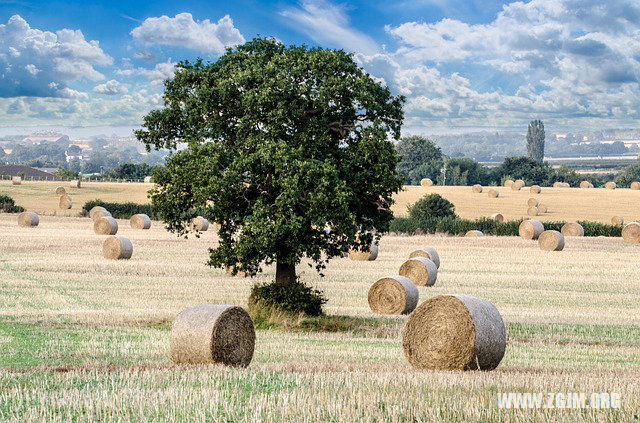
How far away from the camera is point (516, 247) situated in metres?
59.5

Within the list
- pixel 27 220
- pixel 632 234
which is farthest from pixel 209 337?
pixel 27 220

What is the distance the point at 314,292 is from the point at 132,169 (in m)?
143

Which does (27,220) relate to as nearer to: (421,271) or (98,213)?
(98,213)

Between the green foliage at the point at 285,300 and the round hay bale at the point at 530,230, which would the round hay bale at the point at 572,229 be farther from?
the green foliage at the point at 285,300

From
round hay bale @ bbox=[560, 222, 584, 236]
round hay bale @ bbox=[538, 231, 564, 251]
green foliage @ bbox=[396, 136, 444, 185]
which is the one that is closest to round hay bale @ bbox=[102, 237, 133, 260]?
round hay bale @ bbox=[538, 231, 564, 251]

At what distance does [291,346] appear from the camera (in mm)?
20797

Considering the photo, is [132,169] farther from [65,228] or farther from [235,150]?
[235,150]

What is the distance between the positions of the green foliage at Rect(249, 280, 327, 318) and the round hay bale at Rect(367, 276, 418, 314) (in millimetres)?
3055

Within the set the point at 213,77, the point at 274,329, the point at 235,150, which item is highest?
the point at 213,77

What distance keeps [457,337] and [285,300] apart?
34.0ft

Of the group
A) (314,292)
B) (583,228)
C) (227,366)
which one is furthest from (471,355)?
(583,228)

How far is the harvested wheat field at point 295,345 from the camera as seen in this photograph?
11.8 meters

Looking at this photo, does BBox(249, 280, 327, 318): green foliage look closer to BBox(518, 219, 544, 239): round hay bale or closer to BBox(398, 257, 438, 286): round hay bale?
BBox(398, 257, 438, 286): round hay bale

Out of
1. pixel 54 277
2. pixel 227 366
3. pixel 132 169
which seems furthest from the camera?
pixel 132 169
